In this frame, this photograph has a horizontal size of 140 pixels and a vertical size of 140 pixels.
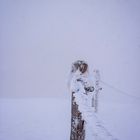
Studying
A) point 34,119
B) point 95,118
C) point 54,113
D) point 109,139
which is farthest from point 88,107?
point 54,113

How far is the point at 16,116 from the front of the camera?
56.4 feet

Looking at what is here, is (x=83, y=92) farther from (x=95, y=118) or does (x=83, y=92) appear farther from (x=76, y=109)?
(x=95, y=118)

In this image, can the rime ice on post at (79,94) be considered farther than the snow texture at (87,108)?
Yes

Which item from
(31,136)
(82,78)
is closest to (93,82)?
(82,78)

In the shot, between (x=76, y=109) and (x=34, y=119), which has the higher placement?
(x=76, y=109)

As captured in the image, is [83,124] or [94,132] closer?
[94,132]

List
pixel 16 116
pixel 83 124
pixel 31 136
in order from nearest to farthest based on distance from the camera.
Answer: pixel 83 124 → pixel 31 136 → pixel 16 116

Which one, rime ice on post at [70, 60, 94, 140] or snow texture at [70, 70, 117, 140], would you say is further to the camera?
rime ice on post at [70, 60, 94, 140]

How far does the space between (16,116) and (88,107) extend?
16.6m

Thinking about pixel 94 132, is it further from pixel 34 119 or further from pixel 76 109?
pixel 34 119

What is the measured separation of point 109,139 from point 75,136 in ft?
1.06

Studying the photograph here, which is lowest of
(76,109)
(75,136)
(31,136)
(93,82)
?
(31,136)

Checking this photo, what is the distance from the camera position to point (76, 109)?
47.3 inches

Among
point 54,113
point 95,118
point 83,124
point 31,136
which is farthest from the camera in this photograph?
point 54,113
